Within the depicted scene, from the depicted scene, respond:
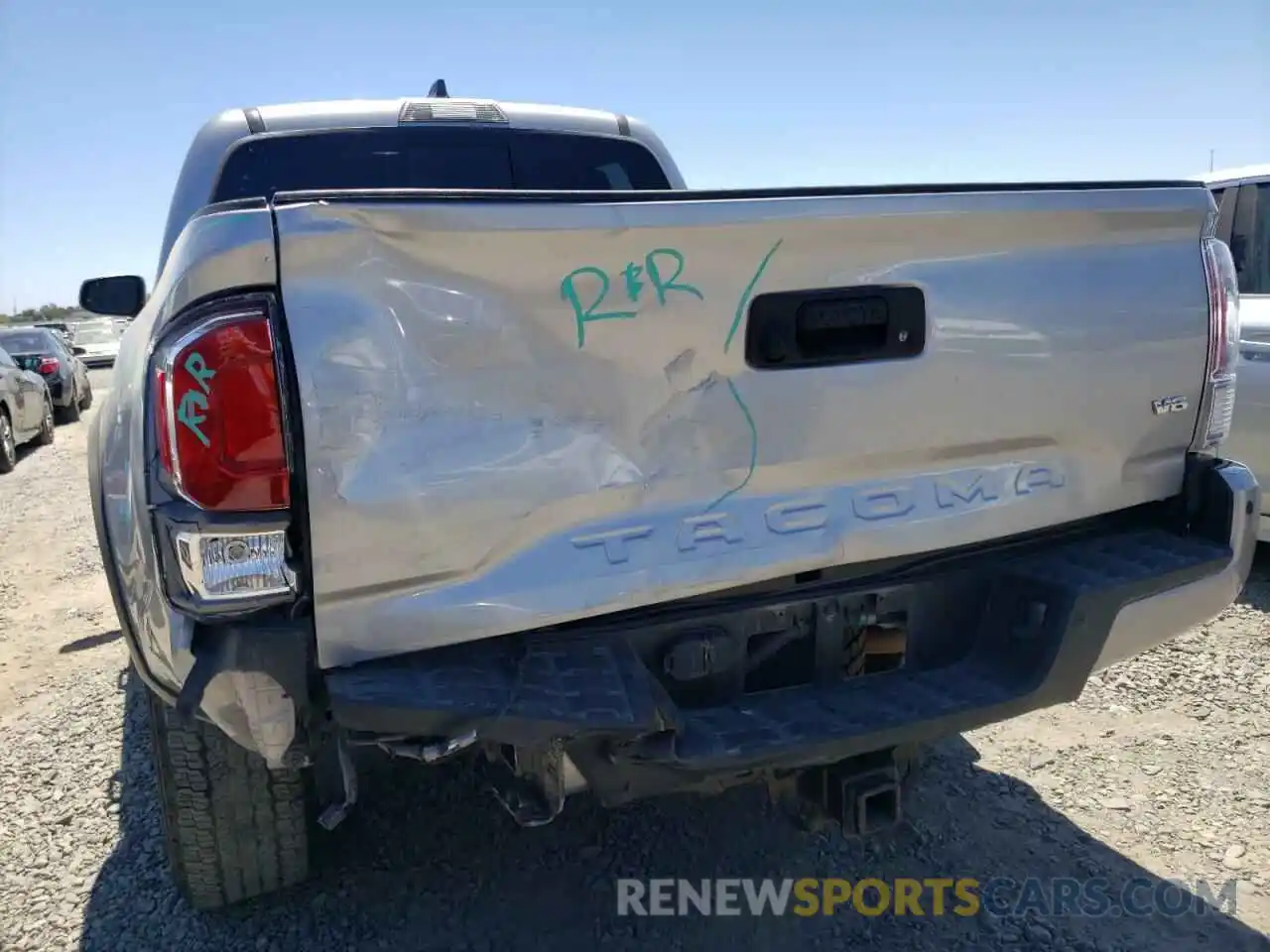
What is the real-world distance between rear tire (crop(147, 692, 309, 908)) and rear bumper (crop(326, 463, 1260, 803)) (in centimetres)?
71

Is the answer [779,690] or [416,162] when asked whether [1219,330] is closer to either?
[779,690]

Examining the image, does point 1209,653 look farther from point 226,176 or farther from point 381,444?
point 226,176

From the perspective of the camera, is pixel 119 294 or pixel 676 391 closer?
pixel 676 391

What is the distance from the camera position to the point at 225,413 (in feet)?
5.39

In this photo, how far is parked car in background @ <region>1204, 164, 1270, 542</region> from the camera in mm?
4711

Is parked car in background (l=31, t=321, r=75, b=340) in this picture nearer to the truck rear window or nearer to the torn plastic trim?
the truck rear window

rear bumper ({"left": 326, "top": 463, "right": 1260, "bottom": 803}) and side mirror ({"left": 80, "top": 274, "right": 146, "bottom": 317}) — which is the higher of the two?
side mirror ({"left": 80, "top": 274, "right": 146, "bottom": 317})

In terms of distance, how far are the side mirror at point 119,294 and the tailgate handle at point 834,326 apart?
2440 millimetres

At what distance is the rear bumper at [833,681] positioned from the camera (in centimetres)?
170

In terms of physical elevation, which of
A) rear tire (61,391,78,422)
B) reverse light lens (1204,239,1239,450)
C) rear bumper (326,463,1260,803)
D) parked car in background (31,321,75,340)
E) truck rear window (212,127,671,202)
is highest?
truck rear window (212,127,671,202)

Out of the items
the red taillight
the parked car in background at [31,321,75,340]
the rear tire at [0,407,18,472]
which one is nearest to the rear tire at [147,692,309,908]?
the red taillight

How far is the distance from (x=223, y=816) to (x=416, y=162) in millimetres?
2278

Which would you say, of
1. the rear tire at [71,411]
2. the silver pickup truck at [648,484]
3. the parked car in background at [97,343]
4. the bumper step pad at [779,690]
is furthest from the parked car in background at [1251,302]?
the parked car in background at [97,343]

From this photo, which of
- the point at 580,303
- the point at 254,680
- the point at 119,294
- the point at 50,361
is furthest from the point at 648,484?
the point at 50,361
